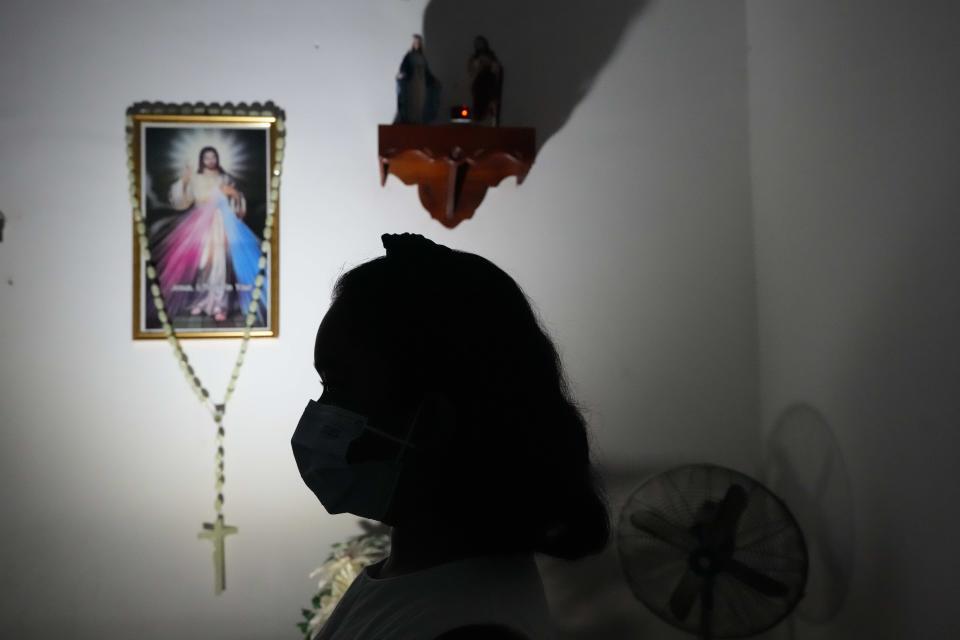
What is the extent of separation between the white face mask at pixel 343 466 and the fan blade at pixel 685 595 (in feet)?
2.68

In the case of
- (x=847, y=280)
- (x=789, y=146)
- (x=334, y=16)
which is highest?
(x=334, y=16)

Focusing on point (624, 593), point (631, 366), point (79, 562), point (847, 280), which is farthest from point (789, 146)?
point (79, 562)

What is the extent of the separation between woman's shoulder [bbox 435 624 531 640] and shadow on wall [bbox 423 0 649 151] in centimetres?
142

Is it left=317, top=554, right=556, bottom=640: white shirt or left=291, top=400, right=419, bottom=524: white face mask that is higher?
left=291, top=400, right=419, bottom=524: white face mask

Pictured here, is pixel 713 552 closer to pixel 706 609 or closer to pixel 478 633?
pixel 706 609

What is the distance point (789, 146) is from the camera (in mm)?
1600

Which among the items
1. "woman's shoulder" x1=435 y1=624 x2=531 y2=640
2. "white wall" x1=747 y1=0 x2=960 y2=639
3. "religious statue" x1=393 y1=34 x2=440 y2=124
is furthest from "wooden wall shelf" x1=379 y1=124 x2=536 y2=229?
"woman's shoulder" x1=435 y1=624 x2=531 y2=640

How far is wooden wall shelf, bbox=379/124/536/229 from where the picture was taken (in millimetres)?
1554

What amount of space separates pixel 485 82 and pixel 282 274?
723 mm

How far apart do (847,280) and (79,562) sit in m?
1.92

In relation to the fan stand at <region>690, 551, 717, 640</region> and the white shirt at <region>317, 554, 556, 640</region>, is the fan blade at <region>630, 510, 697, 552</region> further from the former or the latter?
the white shirt at <region>317, 554, 556, 640</region>

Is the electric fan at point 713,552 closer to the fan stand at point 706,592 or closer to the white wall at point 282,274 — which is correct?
the fan stand at point 706,592

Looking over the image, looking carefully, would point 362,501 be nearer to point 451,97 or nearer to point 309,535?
point 309,535

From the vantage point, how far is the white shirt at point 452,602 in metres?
0.63
